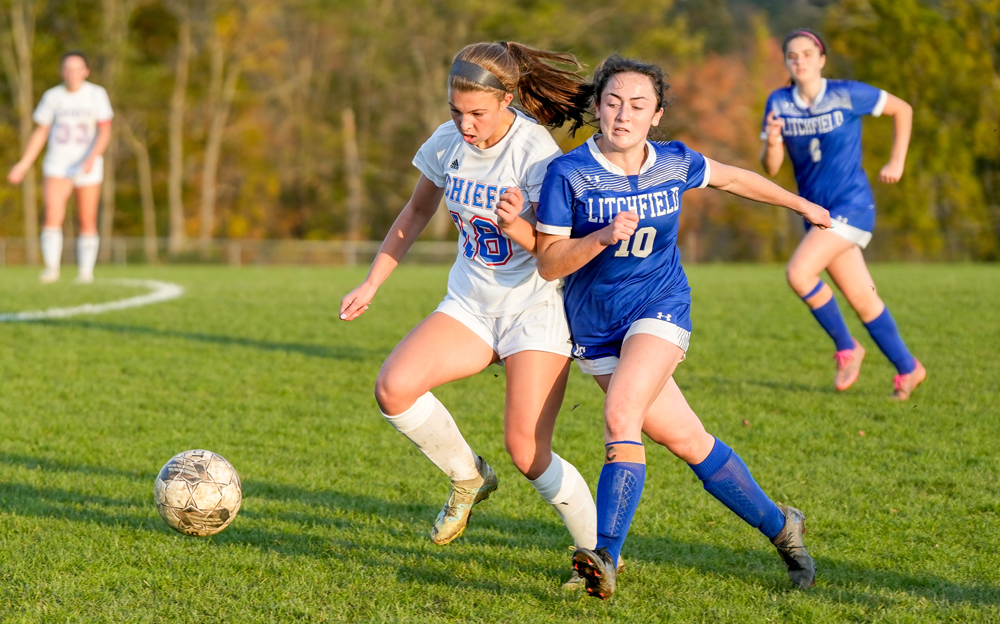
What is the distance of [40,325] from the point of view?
30.7ft

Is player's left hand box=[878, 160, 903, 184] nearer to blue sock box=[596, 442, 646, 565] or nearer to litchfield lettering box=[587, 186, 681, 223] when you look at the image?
litchfield lettering box=[587, 186, 681, 223]

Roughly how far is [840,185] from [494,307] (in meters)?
3.91

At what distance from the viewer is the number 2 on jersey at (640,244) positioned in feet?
11.5

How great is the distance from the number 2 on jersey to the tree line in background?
2623 centimetres

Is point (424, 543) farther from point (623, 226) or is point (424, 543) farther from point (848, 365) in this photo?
point (848, 365)

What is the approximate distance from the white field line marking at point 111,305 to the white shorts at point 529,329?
7261 millimetres

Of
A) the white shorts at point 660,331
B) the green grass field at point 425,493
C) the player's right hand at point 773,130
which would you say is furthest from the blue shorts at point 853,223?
the white shorts at point 660,331

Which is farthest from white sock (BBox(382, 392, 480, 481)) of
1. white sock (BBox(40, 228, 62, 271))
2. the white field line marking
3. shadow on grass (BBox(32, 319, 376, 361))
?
white sock (BBox(40, 228, 62, 271))

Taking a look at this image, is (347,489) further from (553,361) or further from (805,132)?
(805,132)

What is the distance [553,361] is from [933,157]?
29.1 metres

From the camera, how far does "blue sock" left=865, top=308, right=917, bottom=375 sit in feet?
21.7

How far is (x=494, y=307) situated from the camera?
12.4 ft

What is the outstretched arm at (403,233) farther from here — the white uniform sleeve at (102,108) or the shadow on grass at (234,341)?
the white uniform sleeve at (102,108)

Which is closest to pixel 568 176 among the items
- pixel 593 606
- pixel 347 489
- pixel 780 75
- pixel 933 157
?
pixel 593 606
